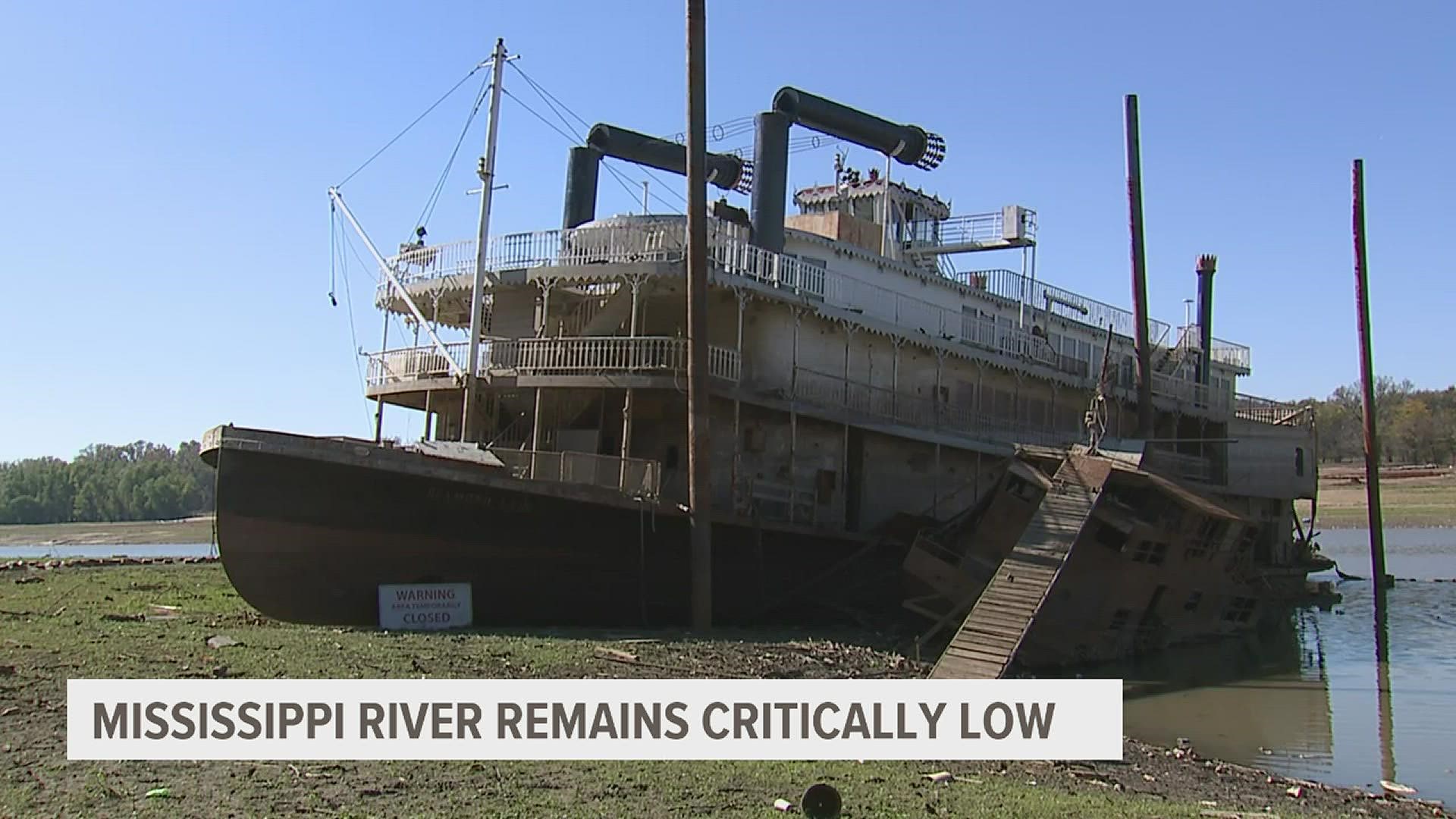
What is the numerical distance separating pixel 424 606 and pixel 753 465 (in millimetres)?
7347

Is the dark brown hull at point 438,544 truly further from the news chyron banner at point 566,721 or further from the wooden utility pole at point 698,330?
the news chyron banner at point 566,721

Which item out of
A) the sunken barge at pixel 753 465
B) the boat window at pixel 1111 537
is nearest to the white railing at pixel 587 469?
the sunken barge at pixel 753 465

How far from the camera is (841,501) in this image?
955 inches

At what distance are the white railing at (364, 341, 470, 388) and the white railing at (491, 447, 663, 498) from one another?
120 inches

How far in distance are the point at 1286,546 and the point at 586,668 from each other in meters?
28.4

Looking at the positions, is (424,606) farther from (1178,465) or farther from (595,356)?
(1178,465)

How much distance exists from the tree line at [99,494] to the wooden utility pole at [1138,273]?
329 feet

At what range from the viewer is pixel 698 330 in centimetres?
1833

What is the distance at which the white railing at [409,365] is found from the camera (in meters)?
21.6

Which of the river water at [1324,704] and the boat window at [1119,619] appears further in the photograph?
the boat window at [1119,619]

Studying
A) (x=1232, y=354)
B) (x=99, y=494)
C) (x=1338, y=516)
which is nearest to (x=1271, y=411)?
(x=1232, y=354)

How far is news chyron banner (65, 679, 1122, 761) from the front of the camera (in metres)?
9.82

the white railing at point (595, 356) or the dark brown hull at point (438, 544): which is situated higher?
the white railing at point (595, 356)

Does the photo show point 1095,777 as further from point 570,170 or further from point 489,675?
point 570,170
